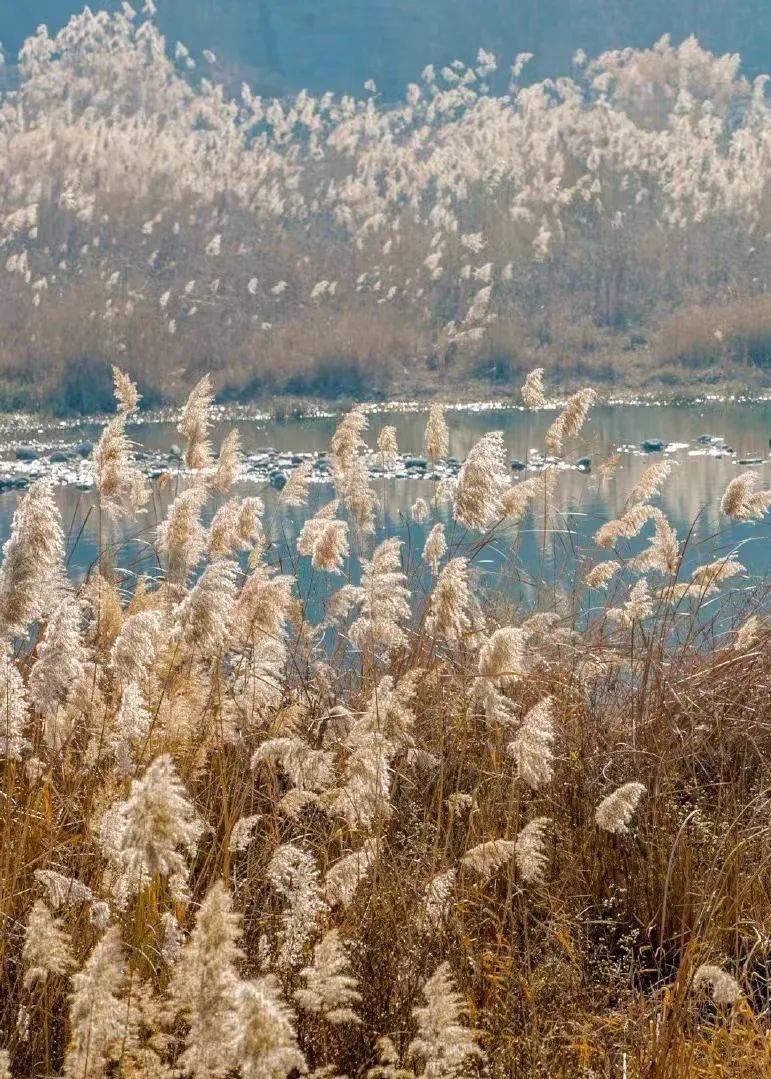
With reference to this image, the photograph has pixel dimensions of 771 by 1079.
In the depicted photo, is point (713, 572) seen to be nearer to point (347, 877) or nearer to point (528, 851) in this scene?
point (528, 851)

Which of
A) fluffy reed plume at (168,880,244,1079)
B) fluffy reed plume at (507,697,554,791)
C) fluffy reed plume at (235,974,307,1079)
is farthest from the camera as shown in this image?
fluffy reed plume at (507,697,554,791)

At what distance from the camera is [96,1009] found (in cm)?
143

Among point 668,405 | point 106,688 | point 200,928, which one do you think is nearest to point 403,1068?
point 200,928

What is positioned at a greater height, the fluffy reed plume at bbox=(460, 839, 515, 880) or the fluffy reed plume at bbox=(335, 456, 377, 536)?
the fluffy reed plume at bbox=(335, 456, 377, 536)

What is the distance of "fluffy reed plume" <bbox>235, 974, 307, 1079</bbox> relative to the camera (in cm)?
120

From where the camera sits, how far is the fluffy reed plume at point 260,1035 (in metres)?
1.20

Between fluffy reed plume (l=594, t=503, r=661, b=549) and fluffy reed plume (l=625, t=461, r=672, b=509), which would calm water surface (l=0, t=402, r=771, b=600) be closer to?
fluffy reed plume (l=594, t=503, r=661, b=549)

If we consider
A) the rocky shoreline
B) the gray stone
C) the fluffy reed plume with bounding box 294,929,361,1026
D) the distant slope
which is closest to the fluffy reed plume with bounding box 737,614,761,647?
the fluffy reed plume with bounding box 294,929,361,1026

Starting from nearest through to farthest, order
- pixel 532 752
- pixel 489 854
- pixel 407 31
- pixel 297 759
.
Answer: pixel 489 854 < pixel 532 752 < pixel 297 759 < pixel 407 31

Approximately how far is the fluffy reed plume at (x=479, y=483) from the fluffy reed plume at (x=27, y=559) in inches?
39.3

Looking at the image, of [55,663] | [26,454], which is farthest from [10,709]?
[26,454]

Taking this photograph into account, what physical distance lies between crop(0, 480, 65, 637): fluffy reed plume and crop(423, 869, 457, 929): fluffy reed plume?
791mm

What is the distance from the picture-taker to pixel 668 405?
22.4 m

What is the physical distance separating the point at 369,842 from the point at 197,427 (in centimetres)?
215
